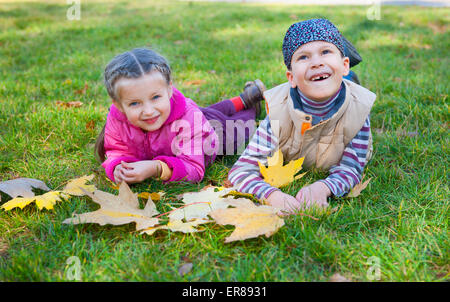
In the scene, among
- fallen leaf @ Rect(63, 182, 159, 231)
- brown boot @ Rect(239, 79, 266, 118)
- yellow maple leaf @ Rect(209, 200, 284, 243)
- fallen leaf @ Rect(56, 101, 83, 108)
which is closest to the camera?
yellow maple leaf @ Rect(209, 200, 284, 243)

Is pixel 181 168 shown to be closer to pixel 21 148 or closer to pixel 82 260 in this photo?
pixel 82 260

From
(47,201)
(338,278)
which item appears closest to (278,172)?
(338,278)

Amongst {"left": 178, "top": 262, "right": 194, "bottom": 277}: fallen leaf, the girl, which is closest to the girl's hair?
the girl

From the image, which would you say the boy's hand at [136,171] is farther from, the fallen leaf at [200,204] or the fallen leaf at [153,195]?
the fallen leaf at [200,204]

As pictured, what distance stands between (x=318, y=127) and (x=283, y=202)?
500 mm

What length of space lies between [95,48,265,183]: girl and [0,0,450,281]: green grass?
4.8 inches

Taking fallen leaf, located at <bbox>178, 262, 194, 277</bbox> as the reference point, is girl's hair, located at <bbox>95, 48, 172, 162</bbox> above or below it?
above

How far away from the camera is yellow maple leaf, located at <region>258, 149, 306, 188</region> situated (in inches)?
81.2

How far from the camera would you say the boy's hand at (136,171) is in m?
2.16

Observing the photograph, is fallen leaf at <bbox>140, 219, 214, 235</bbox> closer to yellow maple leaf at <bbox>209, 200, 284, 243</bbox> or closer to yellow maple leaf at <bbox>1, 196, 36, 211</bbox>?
yellow maple leaf at <bbox>209, 200, 284, 243</bbox>

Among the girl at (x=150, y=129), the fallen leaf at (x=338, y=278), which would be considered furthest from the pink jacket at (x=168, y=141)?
the fallen leaf at (x=338, y=278)

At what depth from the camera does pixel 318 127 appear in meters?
2.08

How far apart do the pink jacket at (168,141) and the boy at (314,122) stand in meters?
0.32
